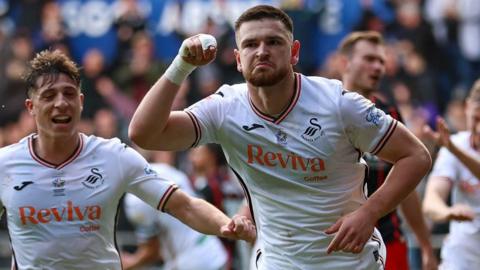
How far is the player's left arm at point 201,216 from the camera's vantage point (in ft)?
19.6

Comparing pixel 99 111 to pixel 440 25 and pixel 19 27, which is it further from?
pixel 440 25

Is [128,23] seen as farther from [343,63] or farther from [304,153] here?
[304,153]

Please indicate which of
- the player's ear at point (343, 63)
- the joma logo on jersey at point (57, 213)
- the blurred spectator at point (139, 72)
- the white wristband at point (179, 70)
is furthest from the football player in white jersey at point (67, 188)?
the blurred spectator at point (139, 72)

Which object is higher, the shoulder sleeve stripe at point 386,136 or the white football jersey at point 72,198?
the shoulder sleeve stripe at point 386,136

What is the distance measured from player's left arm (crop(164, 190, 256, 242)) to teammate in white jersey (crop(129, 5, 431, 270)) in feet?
0.82

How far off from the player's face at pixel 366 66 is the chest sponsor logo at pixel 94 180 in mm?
2556

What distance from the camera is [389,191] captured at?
5.76 m

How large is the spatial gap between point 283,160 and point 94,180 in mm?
1229

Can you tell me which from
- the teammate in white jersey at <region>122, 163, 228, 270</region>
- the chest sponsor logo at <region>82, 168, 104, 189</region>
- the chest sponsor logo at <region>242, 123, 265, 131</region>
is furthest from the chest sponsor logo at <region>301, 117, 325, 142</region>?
the teammate in white jersey at <region>122, 163, 228, 270</region>

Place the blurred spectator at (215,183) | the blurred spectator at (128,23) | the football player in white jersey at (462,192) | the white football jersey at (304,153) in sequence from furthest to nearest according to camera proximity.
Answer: the blurred spectator at (128,23), the blurred spectator at (215,183), the football player in white jersey at (462,192), the white football jersey at (304,153)

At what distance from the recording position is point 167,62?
1480cm

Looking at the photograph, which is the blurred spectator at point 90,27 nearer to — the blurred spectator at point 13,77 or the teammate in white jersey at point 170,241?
the blurred spectator at point 13,77

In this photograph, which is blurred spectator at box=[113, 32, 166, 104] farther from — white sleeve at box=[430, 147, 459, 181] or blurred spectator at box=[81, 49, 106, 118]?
white sleeve at box=[430, 147, 459, 181]

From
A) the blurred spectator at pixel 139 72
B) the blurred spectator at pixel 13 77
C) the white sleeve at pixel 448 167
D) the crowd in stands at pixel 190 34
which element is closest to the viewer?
the white sleeve at pixel 448 167
